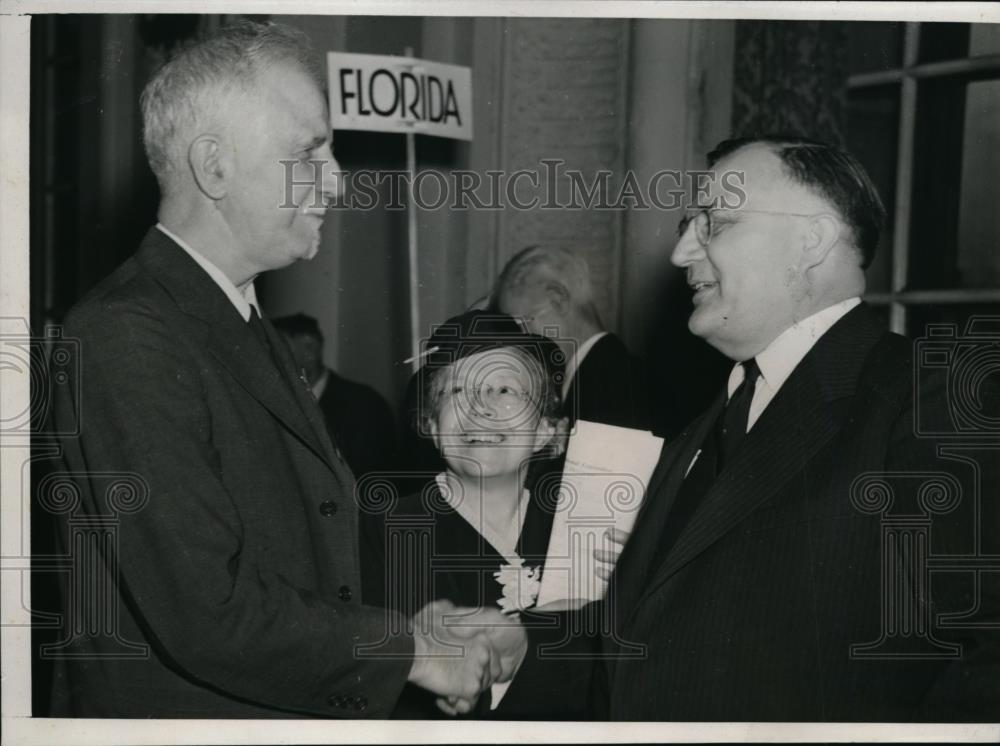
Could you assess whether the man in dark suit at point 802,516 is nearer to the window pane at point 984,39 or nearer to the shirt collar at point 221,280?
the window pane at point 984,39

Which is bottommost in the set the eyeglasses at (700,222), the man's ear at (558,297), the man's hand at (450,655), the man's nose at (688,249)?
the man's hand at (450,655)

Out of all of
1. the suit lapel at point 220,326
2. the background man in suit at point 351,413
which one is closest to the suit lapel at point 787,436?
the background man in suit at point 351,413

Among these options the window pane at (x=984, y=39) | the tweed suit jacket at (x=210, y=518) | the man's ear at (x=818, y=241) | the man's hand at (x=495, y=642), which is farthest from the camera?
the window pane at (x=984, y=39)

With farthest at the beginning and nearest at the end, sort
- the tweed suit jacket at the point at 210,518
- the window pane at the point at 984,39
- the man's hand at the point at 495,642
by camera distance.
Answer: the window pane at the point at 984,39 → the man's hand at the point at 495,642 → the tweed suit jacket at the point at 210,518

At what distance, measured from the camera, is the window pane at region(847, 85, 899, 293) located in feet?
7.80

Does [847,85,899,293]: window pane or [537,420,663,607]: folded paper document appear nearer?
[537,420,663,607]: folded paper document

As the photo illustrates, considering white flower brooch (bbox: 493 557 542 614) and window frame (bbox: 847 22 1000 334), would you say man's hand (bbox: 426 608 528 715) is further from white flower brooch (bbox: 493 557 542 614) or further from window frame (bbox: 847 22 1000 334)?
window frame (bbox: 847 22 1000 334)

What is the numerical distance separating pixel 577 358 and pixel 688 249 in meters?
0.32

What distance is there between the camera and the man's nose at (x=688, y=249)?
2.25m

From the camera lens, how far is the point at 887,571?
2.18 m

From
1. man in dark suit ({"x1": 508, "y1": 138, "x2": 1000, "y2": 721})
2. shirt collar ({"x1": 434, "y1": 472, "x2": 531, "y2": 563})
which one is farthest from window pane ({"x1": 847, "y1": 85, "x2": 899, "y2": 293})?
shirt collar ({"x1": 434, "y1": 472, "x2": 531, "y2": 563})

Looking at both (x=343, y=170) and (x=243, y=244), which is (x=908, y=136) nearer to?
(x=343, y=170)

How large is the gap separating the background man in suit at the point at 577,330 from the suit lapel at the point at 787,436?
0.79ft

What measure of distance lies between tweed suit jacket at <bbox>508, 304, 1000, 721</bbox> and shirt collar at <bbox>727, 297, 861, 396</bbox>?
0.02m
